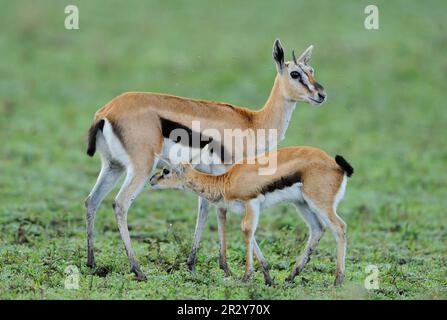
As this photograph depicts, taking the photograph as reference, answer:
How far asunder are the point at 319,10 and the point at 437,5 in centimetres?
297

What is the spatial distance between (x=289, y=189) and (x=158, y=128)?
1.27 m

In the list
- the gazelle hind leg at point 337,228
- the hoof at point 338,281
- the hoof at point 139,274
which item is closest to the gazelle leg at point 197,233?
the hoof at point 139,274

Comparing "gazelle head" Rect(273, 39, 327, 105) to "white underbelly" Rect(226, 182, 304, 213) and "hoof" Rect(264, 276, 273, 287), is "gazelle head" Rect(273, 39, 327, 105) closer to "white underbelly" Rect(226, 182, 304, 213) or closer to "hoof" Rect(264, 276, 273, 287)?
"white underbelly" Rect(226, 182, 304, 213)

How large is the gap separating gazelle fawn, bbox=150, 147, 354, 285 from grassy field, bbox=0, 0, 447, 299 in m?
0.37

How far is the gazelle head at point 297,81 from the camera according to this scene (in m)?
7.62

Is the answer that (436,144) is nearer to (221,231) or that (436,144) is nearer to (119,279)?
(221,231)

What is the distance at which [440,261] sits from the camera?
317 inches

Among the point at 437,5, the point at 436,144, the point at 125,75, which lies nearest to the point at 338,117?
the point at 436,144

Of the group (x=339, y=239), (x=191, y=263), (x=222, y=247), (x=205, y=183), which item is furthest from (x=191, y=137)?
(x=339, y=239)

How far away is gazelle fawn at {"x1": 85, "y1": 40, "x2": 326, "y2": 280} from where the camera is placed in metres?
7.00

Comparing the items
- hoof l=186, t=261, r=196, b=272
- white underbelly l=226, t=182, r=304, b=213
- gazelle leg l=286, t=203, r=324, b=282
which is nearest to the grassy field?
hoof l=186, t=261, r=196, b=272

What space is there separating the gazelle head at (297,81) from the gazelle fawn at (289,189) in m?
0.87

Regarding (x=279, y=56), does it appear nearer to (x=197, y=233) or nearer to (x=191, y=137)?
(x=191, y=137)

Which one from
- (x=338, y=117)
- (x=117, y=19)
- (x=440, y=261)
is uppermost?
(x=117, y=19)
